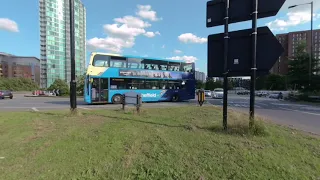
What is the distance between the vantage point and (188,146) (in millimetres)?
4539

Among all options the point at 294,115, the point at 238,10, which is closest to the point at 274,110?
the point at 294,115

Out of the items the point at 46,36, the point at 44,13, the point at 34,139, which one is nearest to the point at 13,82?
the point at 46,36

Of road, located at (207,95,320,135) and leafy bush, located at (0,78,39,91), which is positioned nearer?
road, located at (207,95,320,135)

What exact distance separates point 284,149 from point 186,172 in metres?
2.43

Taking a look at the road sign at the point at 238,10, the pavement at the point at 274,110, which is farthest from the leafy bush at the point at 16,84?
the road sign at the point at 238,10

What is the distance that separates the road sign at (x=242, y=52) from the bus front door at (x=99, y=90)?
1351cm

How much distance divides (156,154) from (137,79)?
16.6 m

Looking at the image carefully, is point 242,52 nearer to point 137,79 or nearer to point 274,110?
point 274,110

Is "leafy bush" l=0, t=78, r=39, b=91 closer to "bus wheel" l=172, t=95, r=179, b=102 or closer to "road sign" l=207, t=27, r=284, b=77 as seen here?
"bus wheel" l=172, t=95, r=179, b=102

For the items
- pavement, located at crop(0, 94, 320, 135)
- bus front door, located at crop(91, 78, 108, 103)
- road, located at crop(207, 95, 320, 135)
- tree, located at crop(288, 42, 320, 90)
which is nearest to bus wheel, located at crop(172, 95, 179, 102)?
→ pavement, located at crop(0, 94, 320, 135)

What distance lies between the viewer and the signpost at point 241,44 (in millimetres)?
5512

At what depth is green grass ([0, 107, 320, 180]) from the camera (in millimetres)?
3504

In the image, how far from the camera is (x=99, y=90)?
1852cm

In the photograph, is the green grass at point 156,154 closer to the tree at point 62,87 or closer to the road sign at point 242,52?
the road sign at point 242,52
